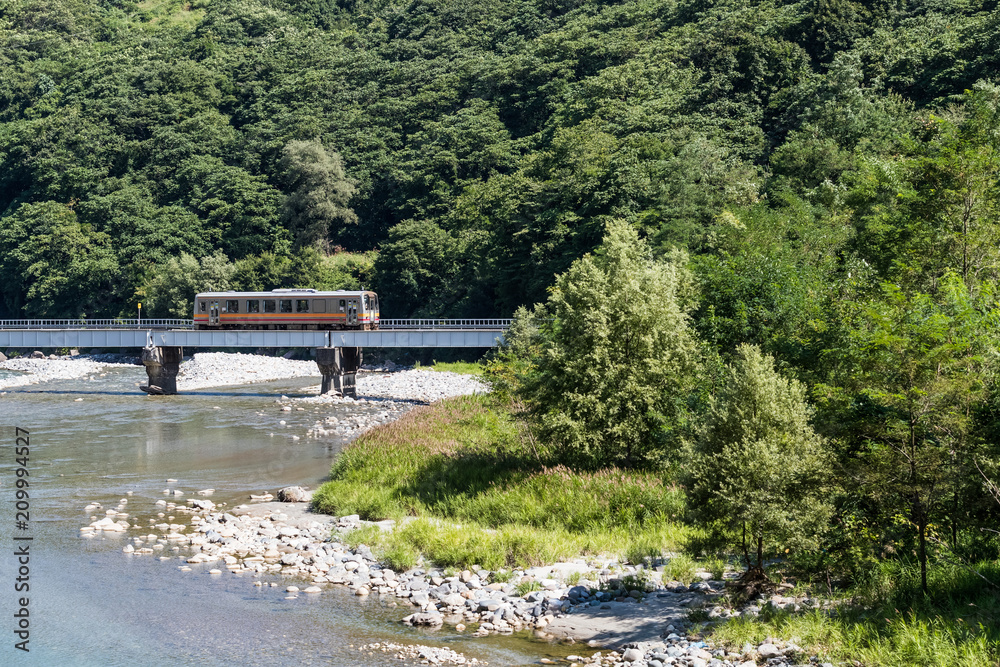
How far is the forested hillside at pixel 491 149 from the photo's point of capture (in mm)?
32812

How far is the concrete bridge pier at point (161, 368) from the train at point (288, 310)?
289cm

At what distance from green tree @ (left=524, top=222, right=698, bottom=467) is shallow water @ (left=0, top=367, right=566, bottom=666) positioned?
758cm

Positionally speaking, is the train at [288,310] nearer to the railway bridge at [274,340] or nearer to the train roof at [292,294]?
the train roof at [292,294]

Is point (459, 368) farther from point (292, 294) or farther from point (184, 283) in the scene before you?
point (184, 283)

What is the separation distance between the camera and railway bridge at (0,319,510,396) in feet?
183

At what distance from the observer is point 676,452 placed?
20.6m

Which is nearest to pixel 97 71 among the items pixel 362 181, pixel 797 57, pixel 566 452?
pixel 362 181

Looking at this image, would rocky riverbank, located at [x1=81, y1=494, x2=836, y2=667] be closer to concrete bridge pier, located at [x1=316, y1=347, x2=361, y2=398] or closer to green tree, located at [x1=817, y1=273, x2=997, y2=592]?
green tree, located at [x1=817, y1=273, x2=997, y2=592]

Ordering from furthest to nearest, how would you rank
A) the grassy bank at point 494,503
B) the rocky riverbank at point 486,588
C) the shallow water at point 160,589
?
1. the grassy bank at point 494,503
2. the shallow water at point 160,589
3. the rocky riverbank at point 486,588

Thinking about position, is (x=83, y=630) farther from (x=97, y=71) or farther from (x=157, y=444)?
(x=97, y=71)

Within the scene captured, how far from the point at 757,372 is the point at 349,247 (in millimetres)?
90254

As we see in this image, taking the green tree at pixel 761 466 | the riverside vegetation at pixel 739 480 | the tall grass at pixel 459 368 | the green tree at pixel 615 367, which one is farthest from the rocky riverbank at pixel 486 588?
the tall grass at pixel 459 368

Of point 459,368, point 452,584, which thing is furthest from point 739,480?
point 459,368

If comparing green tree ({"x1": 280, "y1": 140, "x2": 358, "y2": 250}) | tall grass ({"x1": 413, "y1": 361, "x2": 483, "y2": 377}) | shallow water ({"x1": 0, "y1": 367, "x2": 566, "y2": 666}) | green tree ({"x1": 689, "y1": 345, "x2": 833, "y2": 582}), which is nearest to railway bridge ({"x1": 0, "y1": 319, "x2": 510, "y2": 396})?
tall grass ({"x1": 413, "y1": 361, "x2": 483, "y2": 377})
